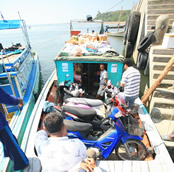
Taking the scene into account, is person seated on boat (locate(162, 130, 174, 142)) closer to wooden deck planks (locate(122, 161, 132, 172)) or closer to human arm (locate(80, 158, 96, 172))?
wooden deck planks (locate(122, 161, 132, 172))

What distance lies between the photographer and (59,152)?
124 centimetres

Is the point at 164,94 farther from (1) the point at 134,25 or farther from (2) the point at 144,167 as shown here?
(1) the point at 134,25

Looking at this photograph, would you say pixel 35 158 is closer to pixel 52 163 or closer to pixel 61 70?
pixel 52 163

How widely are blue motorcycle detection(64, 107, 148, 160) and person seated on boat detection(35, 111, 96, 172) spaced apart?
105cm

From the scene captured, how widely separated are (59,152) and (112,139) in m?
1.39

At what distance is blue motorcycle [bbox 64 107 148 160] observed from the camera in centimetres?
230

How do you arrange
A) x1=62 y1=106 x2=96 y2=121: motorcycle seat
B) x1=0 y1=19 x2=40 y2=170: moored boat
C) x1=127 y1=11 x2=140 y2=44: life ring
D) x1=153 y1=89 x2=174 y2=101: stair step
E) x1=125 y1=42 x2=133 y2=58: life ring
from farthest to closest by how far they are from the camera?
x1=125 y1=42 x2=133 y2=58: life ring → x1=127 y1=11 x2=140 y2=44: life ring → x1=153 y1=89 x2=174 y2=101: stair step → x1=0 y1=19 x2=40 y2=170: moored boat → x1=62 y1=106 x2=96 y2=121: motorcycle seat

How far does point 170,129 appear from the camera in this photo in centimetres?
349

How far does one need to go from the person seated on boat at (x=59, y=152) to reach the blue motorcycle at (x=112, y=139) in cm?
105

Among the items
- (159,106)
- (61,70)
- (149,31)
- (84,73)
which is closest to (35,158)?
(61,70)

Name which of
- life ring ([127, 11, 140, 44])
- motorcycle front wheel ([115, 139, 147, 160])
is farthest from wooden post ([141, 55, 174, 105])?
life ring ([127, 11, 140, 44])

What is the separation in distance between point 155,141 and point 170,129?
1.57 m

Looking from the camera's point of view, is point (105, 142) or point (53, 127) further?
point (105, 142)

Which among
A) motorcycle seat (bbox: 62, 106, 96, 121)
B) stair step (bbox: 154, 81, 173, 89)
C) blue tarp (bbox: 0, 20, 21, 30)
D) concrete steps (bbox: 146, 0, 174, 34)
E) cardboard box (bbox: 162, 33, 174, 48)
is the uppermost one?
concrete steps (bbox: 146, 0, 174, 34)
